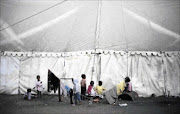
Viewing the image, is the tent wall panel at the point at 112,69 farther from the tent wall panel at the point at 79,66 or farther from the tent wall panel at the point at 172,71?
the tent wall panel at the point at 172,71

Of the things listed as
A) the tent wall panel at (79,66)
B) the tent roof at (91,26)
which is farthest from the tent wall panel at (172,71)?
the tent wall panel at (79,66)

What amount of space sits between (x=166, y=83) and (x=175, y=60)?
1.29m

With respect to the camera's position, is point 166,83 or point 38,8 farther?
point 38,8

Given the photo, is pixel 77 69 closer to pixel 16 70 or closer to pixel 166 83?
pixel 16 70

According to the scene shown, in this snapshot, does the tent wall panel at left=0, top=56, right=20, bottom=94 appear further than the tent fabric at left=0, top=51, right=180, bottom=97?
Yes

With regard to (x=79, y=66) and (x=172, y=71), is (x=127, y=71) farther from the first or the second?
(x=79, y=66)

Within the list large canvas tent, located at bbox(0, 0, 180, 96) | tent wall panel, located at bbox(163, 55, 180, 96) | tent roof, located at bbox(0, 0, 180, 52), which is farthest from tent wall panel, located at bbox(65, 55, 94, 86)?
tent wall panel, located at bbox(163, 55, 180, 96)

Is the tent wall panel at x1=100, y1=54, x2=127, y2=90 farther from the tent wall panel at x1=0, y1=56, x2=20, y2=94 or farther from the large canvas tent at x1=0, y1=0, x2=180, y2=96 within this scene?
the tent wall panel at x1=0, y1=56, x2=20, y2=94

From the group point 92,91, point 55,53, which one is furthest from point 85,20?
point 92,91

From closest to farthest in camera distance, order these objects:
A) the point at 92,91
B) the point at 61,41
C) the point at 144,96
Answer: the point at 92,91 < the point at 144,96 < the point at 61,41

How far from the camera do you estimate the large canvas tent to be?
10.8 metres

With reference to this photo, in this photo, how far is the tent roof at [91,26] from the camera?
1101 centimetres

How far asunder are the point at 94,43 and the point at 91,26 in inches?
40.2

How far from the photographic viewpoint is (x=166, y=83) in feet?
35.4
